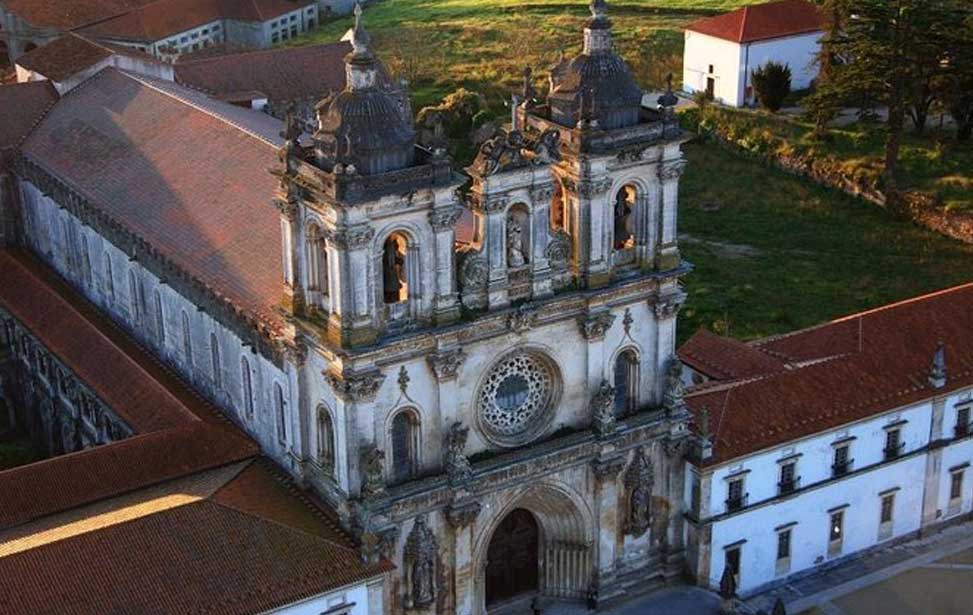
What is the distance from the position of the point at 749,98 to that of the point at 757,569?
5941cm

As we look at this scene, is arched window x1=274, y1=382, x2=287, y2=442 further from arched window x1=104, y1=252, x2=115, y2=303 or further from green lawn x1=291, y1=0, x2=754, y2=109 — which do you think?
green lawn x1=291, y1=0, x2=754, y2=109

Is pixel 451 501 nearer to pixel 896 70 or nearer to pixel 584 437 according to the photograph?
pixel 584 437

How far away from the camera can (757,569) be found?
52.9m

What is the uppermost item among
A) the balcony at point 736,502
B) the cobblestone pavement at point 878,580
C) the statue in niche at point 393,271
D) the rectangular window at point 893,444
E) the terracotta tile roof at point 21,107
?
the statue in niche at point 393,271

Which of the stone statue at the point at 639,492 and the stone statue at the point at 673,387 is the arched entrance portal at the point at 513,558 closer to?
the stone statue at the point at 639,492

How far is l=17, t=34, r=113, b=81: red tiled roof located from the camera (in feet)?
239

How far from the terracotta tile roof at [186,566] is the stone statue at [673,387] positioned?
12.1 meters

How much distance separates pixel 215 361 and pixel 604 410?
14.5 meters

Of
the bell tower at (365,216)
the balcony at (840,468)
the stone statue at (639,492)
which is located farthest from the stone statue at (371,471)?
the balcony at (840,468)

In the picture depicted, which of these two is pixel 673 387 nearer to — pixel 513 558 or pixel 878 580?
pixel 513 558

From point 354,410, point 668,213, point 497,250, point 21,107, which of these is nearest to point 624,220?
point 668,213

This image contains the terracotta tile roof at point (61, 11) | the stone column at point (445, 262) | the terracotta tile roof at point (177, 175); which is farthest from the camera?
the terracotta tile roof at point (61, 11)

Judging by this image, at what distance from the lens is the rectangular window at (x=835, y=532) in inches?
2130

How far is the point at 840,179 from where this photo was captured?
311 feet
